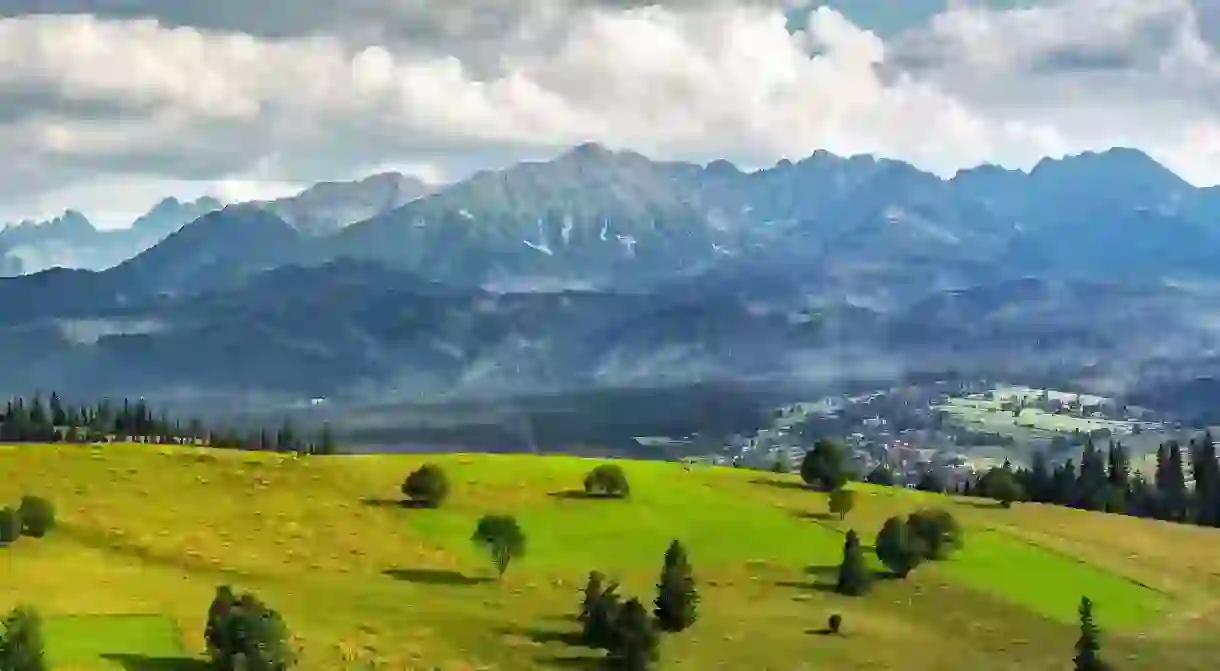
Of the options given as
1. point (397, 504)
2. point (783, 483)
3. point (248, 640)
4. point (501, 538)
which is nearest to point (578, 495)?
point (397, 504)

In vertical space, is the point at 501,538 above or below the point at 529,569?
above

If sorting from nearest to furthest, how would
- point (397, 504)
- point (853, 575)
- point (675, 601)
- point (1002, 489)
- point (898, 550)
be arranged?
point (675, 601), point (853, 575), point (898, 550), point (397, 504), point (1002, 489)

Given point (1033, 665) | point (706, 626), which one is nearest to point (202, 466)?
point (706, 626)

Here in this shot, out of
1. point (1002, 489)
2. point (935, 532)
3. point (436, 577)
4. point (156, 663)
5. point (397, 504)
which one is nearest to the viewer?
point (156, 663)

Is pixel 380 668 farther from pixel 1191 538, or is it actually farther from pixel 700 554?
pixel 1191 538

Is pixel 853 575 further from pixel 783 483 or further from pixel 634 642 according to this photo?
pixel 783 483

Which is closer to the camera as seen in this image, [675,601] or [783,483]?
[675,601]

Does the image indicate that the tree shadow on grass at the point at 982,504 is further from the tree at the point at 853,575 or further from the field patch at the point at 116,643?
the field patch at the point at 116,643
